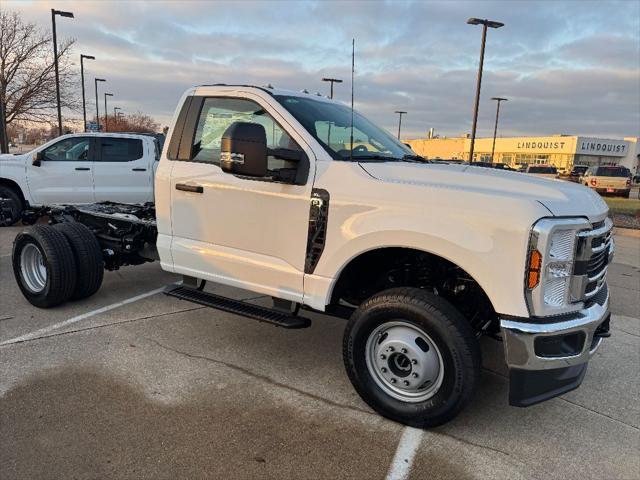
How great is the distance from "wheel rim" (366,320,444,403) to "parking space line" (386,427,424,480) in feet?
0.66

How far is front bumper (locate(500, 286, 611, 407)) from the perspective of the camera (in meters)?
2.88

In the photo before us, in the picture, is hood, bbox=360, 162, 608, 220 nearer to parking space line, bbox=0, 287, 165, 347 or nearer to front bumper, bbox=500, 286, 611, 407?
front bumper, bbox=500, 286, 611, 407

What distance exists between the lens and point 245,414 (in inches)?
135

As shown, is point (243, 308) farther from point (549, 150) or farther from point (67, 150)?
point (549, 150)

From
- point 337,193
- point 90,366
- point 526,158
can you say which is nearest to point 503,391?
point 337,193

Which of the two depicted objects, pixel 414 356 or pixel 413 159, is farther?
pixel 413 159

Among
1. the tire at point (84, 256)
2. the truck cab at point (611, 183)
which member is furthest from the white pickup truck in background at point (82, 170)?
the truck cab at point (611, 183)

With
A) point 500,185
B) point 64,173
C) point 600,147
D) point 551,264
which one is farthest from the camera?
point 600,147

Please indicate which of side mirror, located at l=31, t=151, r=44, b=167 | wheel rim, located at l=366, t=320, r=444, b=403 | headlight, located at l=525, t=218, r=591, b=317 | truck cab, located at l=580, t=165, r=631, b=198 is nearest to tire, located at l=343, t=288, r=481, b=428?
wheel rim, located at l=366, t=320, r=444, b=403

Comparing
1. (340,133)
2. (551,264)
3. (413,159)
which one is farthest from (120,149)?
(551,264)

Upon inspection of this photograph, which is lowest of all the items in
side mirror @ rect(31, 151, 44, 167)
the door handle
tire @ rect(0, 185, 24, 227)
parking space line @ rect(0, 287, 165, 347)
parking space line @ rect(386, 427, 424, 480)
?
parking space line @ rect(0, 287, 165, 347)

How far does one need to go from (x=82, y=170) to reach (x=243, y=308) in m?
7.64

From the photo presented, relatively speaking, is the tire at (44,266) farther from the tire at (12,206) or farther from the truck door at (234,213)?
the tire at (12,206)

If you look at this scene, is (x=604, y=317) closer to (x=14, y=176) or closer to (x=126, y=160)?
(x=126, y=160)
